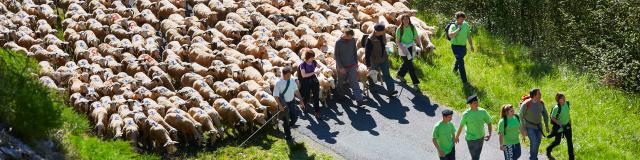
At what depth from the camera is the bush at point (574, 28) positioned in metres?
24.7

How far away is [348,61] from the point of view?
21.3m

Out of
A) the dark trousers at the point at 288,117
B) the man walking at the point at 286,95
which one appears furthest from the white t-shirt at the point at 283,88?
the dark trousers at the point at 288,117

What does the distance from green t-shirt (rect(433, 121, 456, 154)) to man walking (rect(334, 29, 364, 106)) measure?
188 inches

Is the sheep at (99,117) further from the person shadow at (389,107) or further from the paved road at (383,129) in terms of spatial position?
the person shadow at (389,107)

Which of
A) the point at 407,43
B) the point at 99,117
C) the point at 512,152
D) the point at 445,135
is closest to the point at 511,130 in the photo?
the point at 512,152

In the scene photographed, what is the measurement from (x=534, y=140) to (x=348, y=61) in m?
4.73

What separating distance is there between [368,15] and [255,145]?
848 cm

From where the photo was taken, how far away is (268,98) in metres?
20.7

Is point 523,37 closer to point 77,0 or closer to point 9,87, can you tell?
point 77,0

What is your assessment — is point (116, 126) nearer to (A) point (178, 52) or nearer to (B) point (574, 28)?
(A) point (178, 52)

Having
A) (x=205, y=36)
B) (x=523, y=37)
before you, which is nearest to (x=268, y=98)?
(x=205, y=36)

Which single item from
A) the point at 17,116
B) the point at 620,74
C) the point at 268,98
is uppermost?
the point at 17,116

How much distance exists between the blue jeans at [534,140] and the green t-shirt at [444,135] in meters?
1.97

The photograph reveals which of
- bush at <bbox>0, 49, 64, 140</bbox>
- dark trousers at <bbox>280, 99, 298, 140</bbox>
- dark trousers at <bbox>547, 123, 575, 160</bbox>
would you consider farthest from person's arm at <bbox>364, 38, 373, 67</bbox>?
bush at <bbox>0, 49, 64, 140</bbox>
